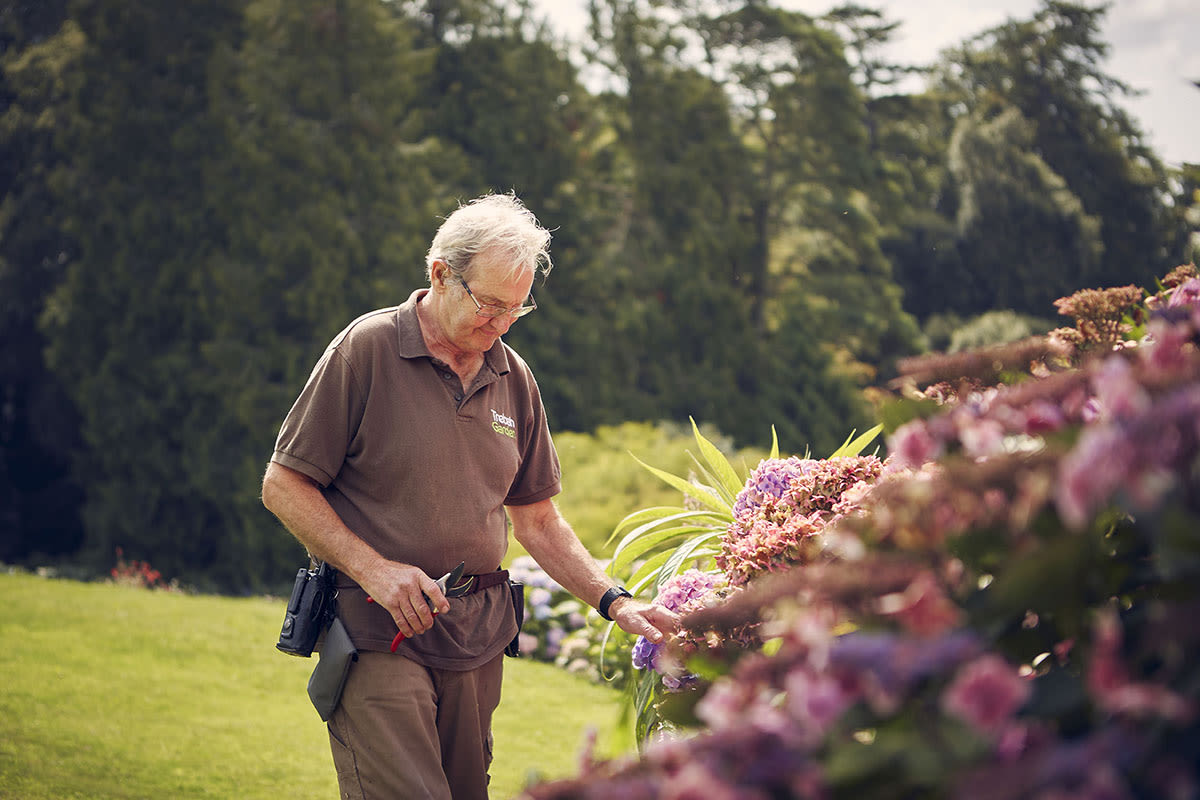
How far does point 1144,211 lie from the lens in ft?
86.7

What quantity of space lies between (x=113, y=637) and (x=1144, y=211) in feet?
85.1

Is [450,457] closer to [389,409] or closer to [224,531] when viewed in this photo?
[389,409]

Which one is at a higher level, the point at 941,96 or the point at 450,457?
the point at 941,96

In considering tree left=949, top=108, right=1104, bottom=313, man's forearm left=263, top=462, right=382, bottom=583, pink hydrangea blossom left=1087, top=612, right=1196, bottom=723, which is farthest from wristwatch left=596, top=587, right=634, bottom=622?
tree left=949, top=108, right=1104, bottom=313

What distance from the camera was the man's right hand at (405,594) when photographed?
2.37 m

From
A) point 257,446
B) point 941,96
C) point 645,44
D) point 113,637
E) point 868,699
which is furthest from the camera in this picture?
point 941,96

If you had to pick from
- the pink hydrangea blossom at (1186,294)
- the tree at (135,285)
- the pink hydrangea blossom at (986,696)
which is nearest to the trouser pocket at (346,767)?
the pink hydrangea blossom at (1186,294)

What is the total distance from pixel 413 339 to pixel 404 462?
32cm

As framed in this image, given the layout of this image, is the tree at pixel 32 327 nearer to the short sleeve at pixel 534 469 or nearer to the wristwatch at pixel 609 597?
the short sleeve at pixel 534 469

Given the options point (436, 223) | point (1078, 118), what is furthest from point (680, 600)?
point (1078, 118)

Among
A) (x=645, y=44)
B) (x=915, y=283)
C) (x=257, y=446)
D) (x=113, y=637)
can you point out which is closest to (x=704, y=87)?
(x=645, y=44)

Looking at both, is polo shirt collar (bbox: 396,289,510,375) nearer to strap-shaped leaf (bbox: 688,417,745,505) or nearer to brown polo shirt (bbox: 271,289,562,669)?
brown polo shirt (bbox: 271,289,562,669)

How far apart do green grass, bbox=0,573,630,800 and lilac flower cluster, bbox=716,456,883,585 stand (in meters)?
1.49

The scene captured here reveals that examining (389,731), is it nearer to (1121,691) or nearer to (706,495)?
(706,495)
